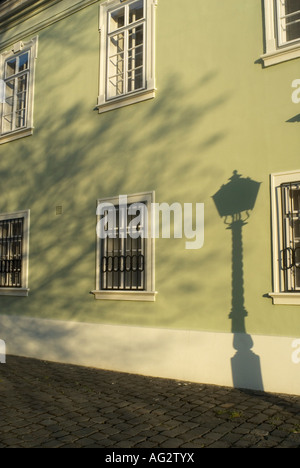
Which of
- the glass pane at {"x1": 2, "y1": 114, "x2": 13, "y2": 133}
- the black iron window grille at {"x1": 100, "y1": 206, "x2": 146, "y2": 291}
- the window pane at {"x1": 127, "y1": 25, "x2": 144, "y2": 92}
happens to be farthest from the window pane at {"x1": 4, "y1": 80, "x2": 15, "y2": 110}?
the black iron window grille at {"x1": 100, "y1": 206, "x2": 146, "y2": 291}

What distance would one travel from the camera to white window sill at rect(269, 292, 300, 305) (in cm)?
634

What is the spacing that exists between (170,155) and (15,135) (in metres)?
4.75

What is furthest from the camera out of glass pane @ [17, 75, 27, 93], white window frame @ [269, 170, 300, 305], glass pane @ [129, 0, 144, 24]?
glass pane @ [17, 75, 27, 93]

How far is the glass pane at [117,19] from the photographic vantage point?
9401 millimetres

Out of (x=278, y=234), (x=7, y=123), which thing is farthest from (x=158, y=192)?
Answer: (x=7, y=123)

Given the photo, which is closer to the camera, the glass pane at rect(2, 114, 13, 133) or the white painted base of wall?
the white painted base of wall

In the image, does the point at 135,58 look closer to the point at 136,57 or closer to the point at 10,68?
the point at 136,57

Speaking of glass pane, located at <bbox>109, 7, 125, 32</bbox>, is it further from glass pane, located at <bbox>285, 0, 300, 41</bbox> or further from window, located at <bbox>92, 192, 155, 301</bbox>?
window, located at <bbox>92, 192, 155, 301</bbox>

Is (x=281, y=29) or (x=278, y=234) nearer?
(x=278, y=234)

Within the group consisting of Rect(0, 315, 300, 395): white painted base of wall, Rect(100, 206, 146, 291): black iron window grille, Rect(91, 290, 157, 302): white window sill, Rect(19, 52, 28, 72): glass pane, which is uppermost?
Rect(19, 52, 28, 72): glass pane

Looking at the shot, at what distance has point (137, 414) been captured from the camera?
555cm

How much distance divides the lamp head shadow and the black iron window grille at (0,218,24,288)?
5225 mm

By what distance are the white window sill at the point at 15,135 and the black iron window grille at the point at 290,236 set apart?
6380 mm
